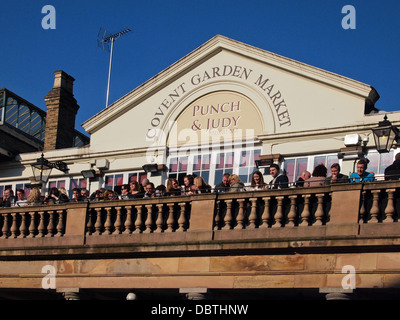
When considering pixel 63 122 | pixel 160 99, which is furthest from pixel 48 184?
pixel 160 99

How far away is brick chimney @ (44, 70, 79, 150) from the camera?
1077 inches

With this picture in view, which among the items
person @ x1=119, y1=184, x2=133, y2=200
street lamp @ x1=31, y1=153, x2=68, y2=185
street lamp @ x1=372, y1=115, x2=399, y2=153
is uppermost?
street lamp @ x1=31, y1=153, x2=68, y2=185

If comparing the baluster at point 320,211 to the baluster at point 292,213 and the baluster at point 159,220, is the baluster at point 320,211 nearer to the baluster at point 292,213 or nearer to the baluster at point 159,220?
the baluster at point 292,213

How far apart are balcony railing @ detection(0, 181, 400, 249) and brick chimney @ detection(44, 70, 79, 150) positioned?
26.9 ft

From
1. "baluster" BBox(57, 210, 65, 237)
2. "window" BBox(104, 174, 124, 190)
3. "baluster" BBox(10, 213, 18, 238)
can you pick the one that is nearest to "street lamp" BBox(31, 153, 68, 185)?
"window" BBox(104, 174, 124, 190)

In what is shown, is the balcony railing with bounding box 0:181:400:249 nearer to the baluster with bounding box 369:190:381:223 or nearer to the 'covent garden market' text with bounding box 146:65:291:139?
the baluster with bounding box 369:190:381:223

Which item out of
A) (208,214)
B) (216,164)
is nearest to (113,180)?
(216,164)

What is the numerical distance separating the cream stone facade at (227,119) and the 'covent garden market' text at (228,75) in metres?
0.02

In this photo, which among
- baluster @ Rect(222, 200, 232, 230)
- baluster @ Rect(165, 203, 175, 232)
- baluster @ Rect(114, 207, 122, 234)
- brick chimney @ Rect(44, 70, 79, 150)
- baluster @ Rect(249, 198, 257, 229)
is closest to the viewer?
baluster @ Rect(249, 198, 257, 229)

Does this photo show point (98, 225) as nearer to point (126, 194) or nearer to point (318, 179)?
point (126, 194)

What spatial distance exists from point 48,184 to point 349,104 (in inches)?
366

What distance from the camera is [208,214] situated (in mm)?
16719

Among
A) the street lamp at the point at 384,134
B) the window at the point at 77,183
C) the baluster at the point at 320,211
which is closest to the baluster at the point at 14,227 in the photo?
the window at the point at 77,183
